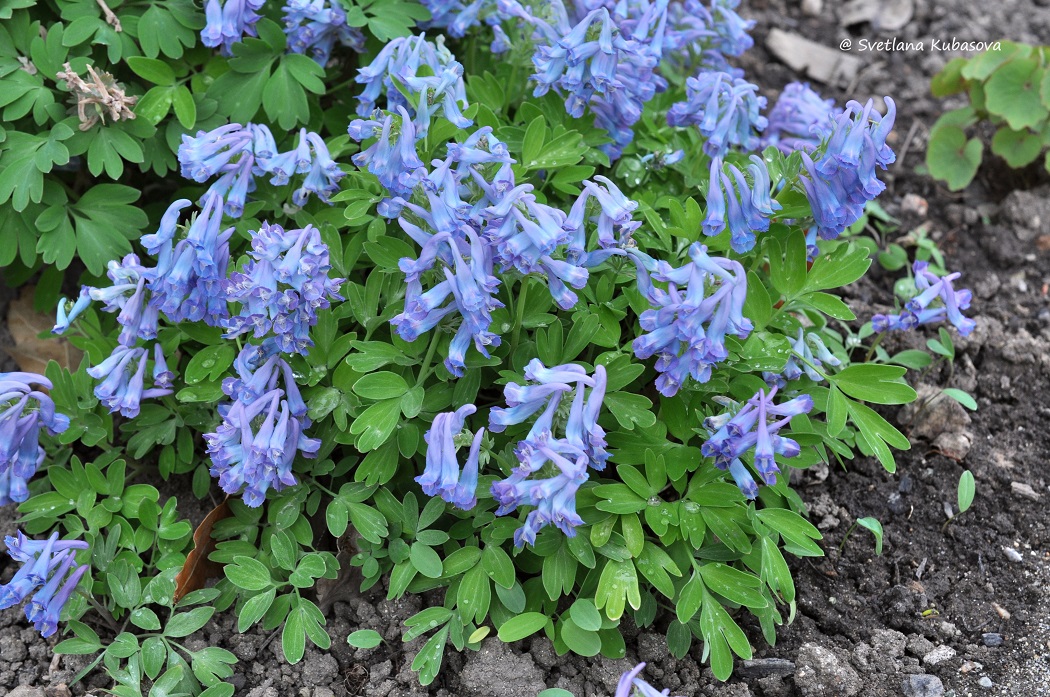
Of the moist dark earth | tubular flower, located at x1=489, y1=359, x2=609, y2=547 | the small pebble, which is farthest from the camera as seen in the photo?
the small pebble

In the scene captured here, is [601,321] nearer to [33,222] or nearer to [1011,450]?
[1011,450]

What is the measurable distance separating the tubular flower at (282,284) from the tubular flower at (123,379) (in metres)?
0.43

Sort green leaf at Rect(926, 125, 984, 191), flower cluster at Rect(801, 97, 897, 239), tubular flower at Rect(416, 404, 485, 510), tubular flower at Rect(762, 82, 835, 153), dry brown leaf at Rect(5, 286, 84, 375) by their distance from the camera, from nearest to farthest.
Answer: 1. tubular flower at Rect(416, 404, 485, 510)
2. flower cluster at Rect(801, 97, 897, 239)
3. dry brown leaf at Rect(5, 286, 84, 375)
4. tubular flower at Rect(762, 82, 835, 153)
5. green leaf at Rect(926, 125, 984, 191)

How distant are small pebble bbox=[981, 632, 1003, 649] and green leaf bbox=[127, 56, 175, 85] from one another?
3.37 meters

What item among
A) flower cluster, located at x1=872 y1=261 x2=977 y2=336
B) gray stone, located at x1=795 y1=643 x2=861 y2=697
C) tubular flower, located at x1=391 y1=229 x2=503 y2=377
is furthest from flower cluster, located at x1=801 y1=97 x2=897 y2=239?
gray stone, located at x1=795 y1=643 x2=861 y2=697

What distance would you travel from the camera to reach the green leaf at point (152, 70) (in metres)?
3.37

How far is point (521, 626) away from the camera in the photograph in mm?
2805

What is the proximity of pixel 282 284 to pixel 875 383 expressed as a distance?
5.95 ft

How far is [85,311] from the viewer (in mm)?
3404

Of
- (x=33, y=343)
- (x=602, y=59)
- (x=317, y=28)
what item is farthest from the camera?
(x=33, y=343)

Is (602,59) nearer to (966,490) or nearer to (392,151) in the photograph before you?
(392,151)

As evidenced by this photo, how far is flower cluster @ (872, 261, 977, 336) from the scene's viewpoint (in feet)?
10.9

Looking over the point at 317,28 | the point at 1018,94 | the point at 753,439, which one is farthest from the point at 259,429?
the point at 1018,94

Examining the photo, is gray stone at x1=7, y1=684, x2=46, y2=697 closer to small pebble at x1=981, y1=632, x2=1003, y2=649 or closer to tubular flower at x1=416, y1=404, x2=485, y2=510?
tubular flower at x1=416, y1=404, x2=485, y2=510
